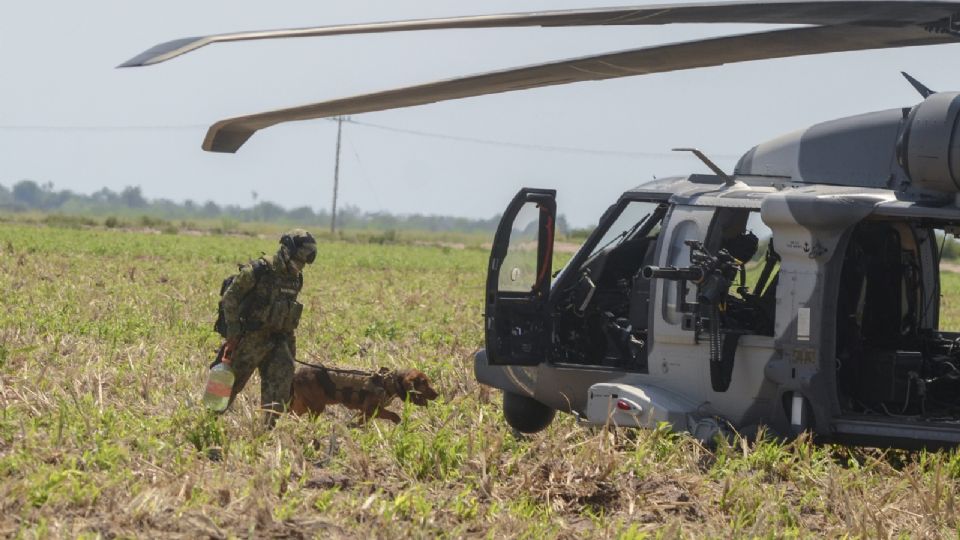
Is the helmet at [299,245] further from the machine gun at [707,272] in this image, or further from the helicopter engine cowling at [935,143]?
the helicopter engine cowling at [935,143]

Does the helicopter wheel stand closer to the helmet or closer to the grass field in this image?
the grass field

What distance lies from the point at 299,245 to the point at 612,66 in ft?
10.5

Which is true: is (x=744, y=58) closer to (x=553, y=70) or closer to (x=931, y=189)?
(x=553, y=70)

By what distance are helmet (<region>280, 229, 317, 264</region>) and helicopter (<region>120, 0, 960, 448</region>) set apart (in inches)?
48.7

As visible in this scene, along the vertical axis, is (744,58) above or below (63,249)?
above

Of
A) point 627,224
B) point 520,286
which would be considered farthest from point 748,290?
point 520,286

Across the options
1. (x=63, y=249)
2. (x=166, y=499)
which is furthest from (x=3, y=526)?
(x=63, y=249)

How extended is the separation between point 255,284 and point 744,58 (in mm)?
4001

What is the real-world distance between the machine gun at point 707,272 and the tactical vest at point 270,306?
242 centimetres

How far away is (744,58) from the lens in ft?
22.5

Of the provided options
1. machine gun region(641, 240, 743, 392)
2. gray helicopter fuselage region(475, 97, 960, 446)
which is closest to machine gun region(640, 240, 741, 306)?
machine gun region(641, 240, 743, 392)

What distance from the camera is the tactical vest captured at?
9508 mm

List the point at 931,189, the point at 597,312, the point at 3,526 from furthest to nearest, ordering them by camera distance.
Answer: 1. the point at 597,312
2. the point at 931,189
3. the point at 3,526

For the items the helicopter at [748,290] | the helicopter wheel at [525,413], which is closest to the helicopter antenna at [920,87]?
the helicopter at [748,290]
